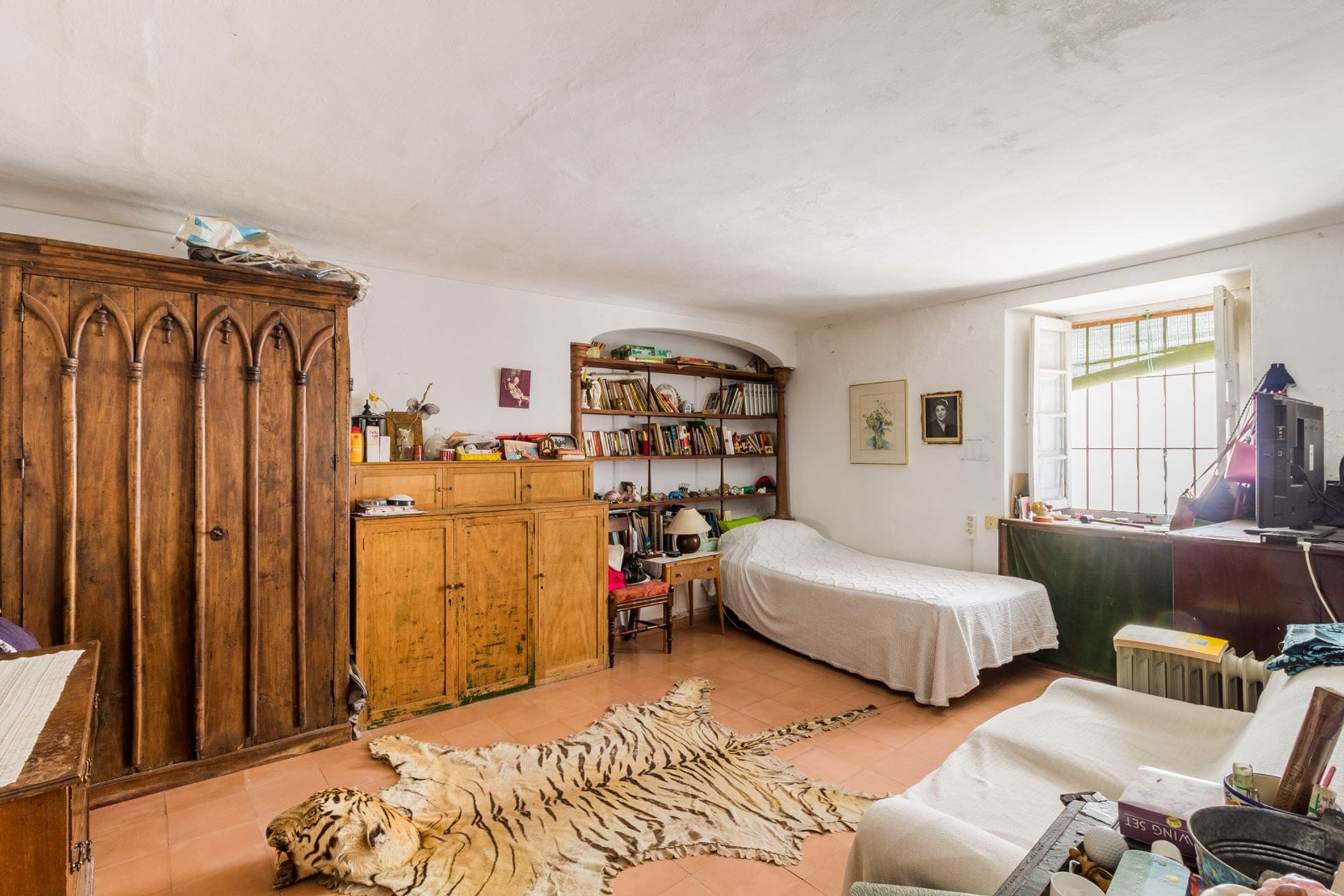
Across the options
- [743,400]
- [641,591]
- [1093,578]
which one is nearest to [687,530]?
[641,591]

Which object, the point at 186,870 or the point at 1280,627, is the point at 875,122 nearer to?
the point at 1280,627

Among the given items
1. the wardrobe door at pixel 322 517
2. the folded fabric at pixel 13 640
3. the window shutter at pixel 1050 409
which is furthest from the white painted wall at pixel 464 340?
the window shutter at pixel 1050 409

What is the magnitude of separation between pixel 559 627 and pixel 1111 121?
3.66 meters

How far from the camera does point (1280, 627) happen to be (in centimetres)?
245

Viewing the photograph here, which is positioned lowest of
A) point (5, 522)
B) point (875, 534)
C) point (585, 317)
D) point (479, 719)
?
point (479, 719)

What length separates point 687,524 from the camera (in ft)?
15.4

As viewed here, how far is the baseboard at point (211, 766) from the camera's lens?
2523mm

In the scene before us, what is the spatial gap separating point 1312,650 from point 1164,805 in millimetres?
1330

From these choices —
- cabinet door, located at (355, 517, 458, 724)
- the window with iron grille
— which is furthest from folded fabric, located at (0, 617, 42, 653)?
the window with iron grille

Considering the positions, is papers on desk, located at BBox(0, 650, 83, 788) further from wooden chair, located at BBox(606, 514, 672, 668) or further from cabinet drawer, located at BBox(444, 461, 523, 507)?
wooden chair, located at BBox(606, 514, 672, 668)

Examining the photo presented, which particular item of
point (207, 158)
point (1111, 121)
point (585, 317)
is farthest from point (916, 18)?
point (585, 317)

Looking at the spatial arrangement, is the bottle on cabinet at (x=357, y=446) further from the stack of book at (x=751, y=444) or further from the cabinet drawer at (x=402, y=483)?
the stack of book at (x=751, y=444)

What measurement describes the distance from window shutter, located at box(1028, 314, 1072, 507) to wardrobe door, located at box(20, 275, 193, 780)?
16.4 feet

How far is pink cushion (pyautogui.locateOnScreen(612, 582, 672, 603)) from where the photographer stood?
4191 mm
